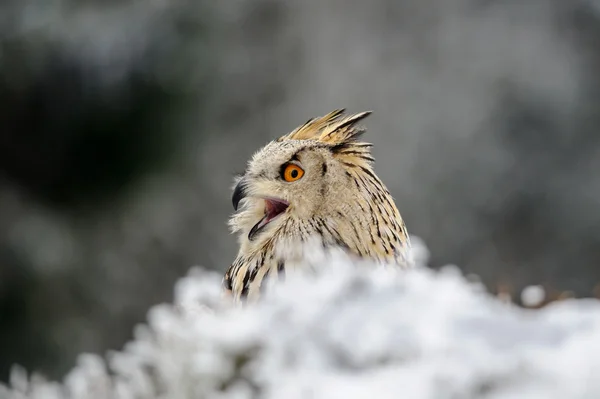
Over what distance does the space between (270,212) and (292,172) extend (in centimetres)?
16

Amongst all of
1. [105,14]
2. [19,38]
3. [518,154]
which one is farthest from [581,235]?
[19,38]

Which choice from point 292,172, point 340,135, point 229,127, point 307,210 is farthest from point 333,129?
point 229,127

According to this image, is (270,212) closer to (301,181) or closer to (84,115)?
(301,181)

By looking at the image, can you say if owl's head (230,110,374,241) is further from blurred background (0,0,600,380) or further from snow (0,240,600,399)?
blurred background (0,0,600,380)

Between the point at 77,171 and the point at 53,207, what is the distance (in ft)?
1.13

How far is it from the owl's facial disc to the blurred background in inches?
121

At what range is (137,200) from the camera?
5.57 meters

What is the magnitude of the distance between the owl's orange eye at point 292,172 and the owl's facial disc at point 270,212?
0.07 meters

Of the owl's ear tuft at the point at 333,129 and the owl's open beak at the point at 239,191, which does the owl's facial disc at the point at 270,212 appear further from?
the owl's ear tuft at the point at 333,129

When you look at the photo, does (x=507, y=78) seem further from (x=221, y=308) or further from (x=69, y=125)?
(x=221, y=308)

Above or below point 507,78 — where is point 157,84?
below

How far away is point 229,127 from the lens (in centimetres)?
564

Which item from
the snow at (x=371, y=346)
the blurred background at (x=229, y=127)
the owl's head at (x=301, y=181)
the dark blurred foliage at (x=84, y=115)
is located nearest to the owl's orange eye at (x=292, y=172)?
the owl's head at (x=301, y=181)

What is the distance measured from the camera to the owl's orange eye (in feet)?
7.21
